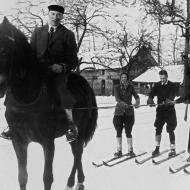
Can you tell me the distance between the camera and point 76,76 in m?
6.33

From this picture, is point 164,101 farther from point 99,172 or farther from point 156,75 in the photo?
point 156,75

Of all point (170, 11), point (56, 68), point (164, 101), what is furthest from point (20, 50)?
point (170, 11)

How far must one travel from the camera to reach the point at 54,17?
5.53 meters

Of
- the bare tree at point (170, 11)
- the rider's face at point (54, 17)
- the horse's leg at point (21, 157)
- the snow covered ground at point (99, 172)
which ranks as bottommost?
the snow covered ground at point (99, 172)

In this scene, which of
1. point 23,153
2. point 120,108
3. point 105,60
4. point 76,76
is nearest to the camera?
point 23,153

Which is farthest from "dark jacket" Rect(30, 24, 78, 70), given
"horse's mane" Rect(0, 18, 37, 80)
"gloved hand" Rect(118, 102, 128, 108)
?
"gloved hand" Rect(118, 102, 128, 108)

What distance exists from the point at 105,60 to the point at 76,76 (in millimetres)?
27453

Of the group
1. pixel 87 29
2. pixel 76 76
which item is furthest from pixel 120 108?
pixel 87 29

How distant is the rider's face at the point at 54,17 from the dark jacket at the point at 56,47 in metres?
0.08

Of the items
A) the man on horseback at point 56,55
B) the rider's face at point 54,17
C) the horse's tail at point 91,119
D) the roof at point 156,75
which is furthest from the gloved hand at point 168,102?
the roof at point 156,75

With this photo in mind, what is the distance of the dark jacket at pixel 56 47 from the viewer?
5.49 m

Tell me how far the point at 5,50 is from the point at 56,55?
112 centimetres

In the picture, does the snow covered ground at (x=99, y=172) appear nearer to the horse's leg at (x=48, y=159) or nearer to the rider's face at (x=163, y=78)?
the horse's leg at (x=48, y=159)

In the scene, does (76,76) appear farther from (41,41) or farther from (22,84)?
(22,84)
